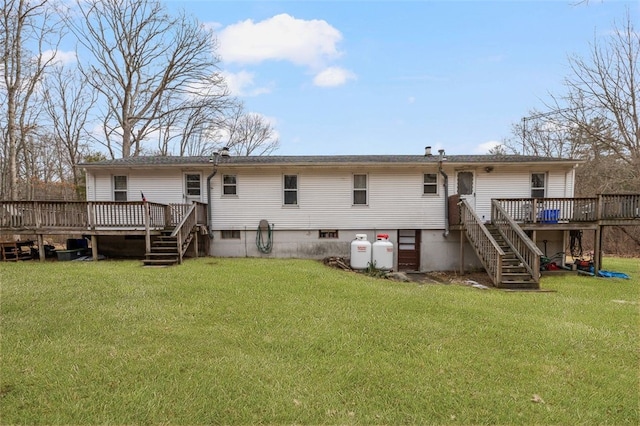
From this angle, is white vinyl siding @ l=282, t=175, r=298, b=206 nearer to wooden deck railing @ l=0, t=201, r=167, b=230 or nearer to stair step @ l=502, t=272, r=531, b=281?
wooden deck railing @ l=0, t=201, r=167, b=230

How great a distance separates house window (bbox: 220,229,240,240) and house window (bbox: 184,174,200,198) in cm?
179

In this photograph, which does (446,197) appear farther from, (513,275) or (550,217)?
(513,275)

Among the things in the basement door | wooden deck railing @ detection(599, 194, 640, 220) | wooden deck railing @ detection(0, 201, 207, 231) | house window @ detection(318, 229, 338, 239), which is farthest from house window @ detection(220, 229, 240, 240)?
wooden deck railing @ detection(599, 194, 640, 220)

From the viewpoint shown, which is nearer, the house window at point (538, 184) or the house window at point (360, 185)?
the house window at point (538, 184)

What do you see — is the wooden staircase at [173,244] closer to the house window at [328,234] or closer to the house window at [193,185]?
the house window at [193,185]

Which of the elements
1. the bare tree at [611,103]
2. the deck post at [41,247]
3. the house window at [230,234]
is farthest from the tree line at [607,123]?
the deck post at [41,247]

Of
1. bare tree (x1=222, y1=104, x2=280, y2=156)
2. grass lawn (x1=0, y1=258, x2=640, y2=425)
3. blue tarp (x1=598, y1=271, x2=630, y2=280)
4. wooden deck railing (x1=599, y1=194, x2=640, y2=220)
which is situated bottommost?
blue tarp (x1=598, y1=271, x2=630, y2=280)

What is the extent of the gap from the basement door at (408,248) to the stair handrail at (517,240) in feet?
9.51

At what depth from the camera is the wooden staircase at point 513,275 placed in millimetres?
8805

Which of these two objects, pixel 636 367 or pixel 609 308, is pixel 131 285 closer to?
pixel 636 367

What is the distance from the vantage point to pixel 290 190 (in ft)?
42.4

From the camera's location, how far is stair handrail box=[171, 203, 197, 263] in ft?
Result: 33.3

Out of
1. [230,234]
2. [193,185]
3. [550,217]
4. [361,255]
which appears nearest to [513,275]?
[550,217]

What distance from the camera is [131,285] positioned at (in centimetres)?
715
